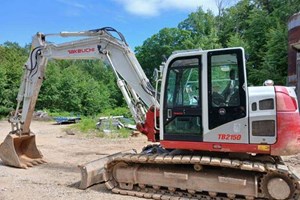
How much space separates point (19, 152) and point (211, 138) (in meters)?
5.34

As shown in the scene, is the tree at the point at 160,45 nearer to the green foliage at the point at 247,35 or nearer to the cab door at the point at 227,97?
the green foliage at the point at 247,35

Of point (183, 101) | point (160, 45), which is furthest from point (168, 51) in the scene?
point (183, 101)

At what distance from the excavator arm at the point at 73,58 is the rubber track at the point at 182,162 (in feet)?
3.36

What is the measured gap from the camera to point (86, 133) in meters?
16.5

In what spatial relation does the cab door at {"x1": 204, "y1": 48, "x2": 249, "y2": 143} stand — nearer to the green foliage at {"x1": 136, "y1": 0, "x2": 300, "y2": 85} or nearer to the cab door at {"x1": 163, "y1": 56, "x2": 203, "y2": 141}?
the cab door at {"x1": 163, "y1": 56, "x2": 203, "y2": 141}

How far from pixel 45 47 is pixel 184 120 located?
437 cm

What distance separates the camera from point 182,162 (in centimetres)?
578

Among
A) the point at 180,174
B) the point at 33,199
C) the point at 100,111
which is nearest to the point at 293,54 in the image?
the point at 180,174

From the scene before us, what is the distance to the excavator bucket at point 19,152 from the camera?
8.42 meters

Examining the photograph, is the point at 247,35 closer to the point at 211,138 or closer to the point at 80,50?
the point at 80,50

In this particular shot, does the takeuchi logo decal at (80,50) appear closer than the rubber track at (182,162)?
No

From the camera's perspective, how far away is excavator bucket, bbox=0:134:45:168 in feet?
27.6

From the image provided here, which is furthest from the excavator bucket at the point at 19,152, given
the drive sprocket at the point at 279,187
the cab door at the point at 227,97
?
the drive sprocket at the point at 279,187

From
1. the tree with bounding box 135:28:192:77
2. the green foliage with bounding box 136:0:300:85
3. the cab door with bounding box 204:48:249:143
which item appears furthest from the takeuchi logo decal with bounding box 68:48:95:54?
the tree with bounding box 135:28:192:77
